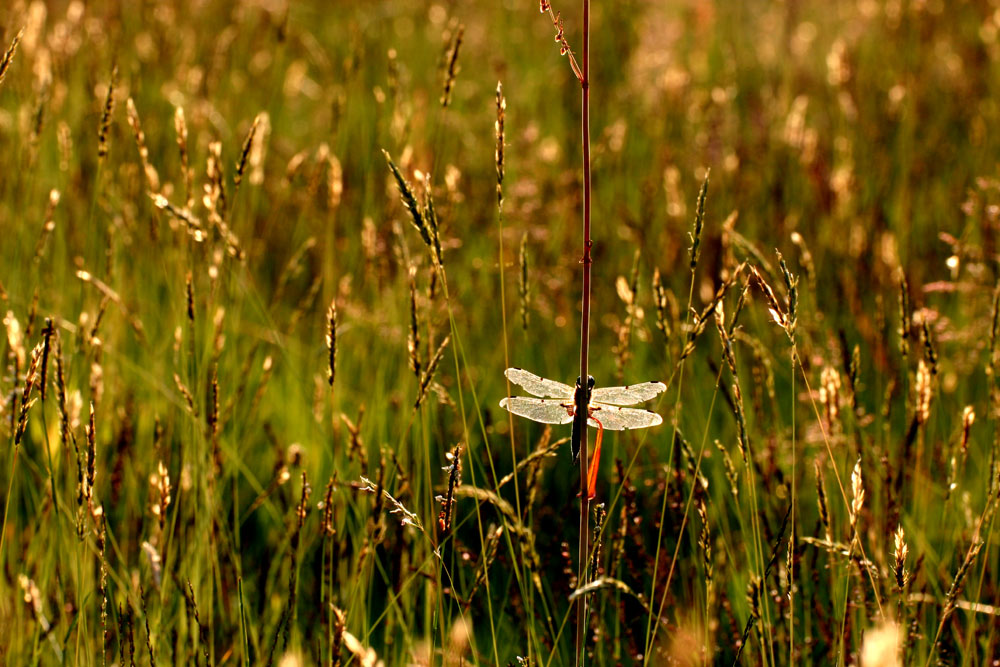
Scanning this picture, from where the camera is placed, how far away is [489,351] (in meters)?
2.72

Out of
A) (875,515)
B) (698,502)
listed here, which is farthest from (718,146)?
(698,502)

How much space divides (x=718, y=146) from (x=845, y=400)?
2.16m

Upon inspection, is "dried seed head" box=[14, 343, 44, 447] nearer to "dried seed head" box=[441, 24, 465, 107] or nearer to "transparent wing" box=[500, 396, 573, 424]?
"transparent wing" box=[500, 396, 573, 424]

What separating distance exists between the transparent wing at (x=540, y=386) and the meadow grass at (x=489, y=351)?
10cm

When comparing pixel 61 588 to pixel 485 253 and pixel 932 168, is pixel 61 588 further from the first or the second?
pixel 932 168

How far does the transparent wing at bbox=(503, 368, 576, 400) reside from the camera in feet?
3.96

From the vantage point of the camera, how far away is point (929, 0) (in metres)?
4.54

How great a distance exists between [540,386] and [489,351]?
1482 mm

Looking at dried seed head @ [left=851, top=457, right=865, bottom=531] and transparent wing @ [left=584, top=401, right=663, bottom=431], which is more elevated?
transparent wing @ [left=584, top=401, right=663, bottom=431]

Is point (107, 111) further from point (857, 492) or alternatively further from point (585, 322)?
point (857, 492)

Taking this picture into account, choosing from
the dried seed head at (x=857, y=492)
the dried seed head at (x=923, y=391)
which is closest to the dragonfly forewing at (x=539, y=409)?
the dried seed head at (x=857, y=492)

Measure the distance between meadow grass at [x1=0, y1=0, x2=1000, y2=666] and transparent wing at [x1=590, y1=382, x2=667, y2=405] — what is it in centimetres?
7

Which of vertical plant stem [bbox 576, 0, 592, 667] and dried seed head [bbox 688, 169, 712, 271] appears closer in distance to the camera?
vertical plant stem [bbox 576, 0, 592, 667]

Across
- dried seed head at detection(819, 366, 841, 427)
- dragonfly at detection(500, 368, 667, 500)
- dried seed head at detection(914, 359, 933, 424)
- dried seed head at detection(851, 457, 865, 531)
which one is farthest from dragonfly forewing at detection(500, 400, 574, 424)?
dried seed head at detection(914, 359, 933, 424)
